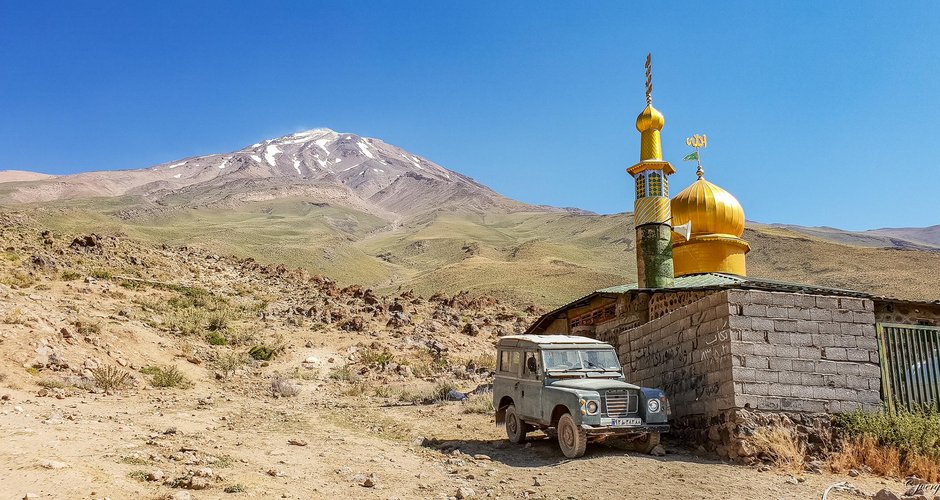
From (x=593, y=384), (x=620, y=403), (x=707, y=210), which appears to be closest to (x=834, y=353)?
(x=620, y=403)

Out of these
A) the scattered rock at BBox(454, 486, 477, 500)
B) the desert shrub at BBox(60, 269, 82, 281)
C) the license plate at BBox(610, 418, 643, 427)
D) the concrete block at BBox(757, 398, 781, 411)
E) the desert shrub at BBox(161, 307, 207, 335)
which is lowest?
the scattered rock at BBox(454, 486, 477, 500)

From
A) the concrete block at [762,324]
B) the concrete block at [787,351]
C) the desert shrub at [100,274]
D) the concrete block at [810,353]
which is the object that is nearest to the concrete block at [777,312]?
the concrete block at [762,324]

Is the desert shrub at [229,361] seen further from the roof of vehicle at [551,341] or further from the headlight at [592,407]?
the headlight at [592,407]

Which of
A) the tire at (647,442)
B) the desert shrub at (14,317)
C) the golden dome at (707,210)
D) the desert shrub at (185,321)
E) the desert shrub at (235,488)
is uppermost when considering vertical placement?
the golden dome at (707,210)

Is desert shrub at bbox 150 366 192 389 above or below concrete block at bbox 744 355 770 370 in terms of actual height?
below

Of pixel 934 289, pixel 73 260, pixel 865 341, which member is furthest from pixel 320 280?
pixel 934 289

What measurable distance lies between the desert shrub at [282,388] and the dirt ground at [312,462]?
381cm

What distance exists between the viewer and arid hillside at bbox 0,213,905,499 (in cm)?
872

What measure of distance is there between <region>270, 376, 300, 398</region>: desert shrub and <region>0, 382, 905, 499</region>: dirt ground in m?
3.81

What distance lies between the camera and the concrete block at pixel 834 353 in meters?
11.5

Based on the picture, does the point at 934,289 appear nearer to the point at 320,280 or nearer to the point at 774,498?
the point at 320,280

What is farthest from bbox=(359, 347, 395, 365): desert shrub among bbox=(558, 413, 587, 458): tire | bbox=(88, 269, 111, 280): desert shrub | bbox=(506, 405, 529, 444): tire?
bbox=(558, 413, 587, 458): tire

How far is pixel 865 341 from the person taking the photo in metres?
11.7

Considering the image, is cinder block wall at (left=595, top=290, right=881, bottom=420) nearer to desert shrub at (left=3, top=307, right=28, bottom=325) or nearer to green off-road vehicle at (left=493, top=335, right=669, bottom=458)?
green off-road vehicle at (left=493, top=335, right=669, bottom=458)
